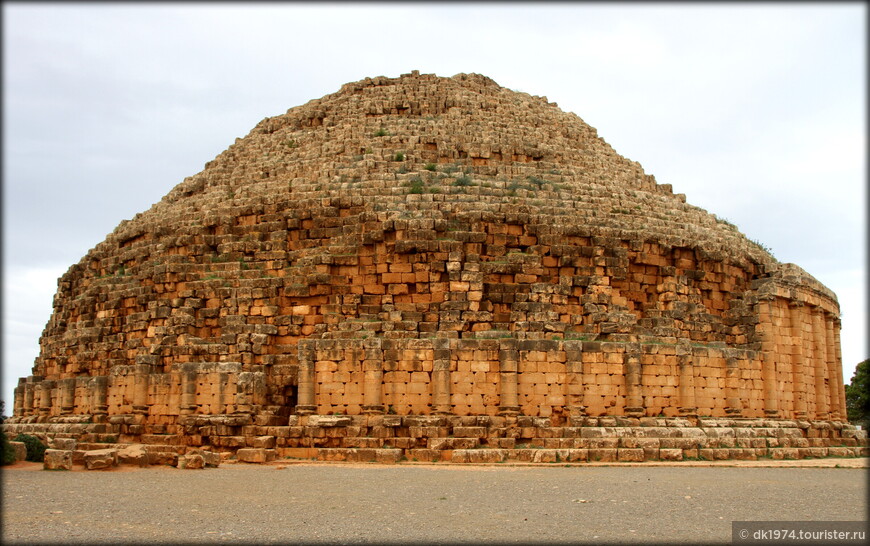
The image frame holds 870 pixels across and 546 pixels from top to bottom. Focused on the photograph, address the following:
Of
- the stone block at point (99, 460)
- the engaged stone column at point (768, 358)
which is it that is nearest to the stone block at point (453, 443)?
the stone block at point (99, 460)

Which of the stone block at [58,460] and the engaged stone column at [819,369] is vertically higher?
the engaged stone column at [819,369]

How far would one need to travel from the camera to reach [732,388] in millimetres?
22406

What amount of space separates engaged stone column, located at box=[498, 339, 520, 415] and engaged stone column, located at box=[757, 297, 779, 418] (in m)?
7.74

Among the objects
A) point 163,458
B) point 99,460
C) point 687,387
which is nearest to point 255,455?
point 163,458

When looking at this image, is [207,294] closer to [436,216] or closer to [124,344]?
[124,344]

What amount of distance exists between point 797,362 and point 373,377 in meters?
12.6

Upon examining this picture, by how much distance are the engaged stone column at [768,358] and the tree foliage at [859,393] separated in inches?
785

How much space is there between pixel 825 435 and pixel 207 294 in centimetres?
1734

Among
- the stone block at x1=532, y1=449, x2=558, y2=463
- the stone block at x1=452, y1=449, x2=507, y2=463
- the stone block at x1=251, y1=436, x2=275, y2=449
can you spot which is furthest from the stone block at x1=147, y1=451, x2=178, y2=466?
the stone block at x1=532, y1=449, x2=558, y2=463

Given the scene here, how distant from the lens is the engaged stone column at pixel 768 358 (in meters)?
23.2

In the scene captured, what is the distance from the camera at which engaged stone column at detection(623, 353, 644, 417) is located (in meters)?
20.6

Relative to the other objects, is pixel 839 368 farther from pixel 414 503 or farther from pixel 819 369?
pixel 414 503

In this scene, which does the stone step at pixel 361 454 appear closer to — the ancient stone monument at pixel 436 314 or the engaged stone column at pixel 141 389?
the ancient stone monument at pixel 436 314

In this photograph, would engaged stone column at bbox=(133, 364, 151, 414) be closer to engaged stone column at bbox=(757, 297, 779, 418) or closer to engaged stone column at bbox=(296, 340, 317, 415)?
engaged stone column at bbox=(296, 340, 317, 415)
